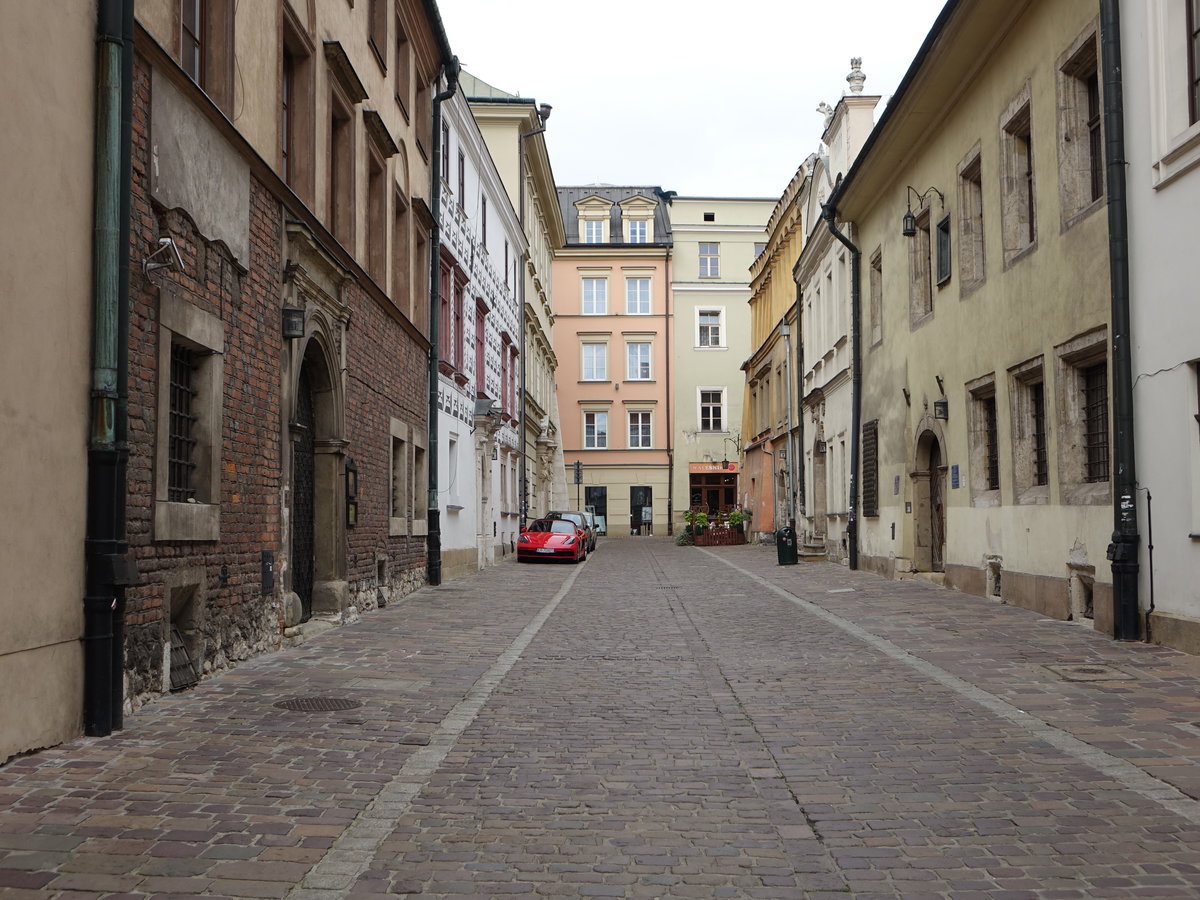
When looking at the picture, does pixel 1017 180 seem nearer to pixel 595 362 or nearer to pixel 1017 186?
pixel 1017 186

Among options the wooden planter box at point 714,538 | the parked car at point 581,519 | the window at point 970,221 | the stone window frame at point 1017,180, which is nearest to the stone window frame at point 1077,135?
the stone window frame at point 1017,180

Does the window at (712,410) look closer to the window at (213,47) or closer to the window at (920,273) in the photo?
the window at (920,273)

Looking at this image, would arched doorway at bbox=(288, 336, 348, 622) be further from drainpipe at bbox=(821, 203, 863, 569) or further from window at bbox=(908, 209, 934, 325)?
drainpipe at bbox=(821, 203, 863, 569)

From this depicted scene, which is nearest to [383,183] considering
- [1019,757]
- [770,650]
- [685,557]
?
[770,650]

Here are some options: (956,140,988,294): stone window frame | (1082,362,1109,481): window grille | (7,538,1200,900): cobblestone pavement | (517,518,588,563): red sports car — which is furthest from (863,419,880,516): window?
(7,538,1200,900): cobblestone pavement

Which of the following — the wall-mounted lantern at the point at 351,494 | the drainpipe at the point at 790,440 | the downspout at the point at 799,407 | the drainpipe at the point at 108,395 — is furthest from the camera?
the drainpipe at the point at 790,440

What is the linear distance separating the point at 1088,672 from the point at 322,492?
28.4 ft

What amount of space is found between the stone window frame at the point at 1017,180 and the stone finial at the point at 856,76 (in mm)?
11796

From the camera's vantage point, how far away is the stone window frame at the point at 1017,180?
14914 millimetres

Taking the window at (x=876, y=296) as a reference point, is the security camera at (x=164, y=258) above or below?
below

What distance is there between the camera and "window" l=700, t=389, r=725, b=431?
2334 inches

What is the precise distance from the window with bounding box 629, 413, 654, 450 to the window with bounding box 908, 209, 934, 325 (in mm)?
38588

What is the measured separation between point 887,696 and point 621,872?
4.45 meters

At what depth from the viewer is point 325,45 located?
43.4 feet
